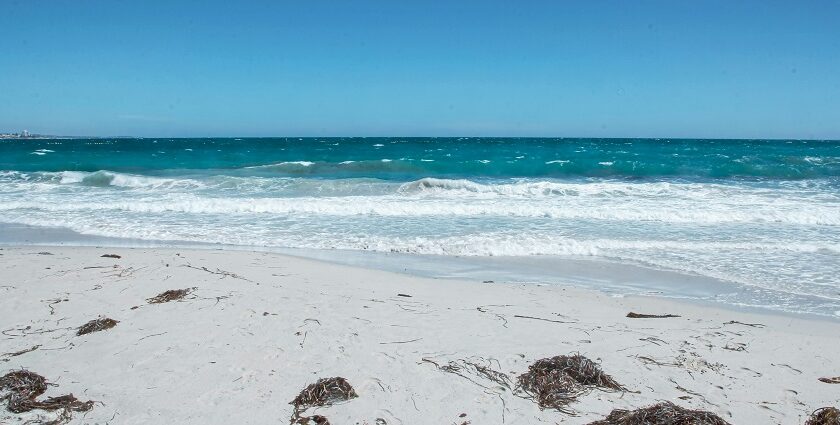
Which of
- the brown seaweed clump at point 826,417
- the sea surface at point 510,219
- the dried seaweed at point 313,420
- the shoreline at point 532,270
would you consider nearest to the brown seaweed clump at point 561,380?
the brown seaweed clump at point 826,417

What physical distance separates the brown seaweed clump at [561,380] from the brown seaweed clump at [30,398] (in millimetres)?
2769

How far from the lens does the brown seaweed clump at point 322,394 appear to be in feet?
10.1

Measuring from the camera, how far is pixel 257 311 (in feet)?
15.6

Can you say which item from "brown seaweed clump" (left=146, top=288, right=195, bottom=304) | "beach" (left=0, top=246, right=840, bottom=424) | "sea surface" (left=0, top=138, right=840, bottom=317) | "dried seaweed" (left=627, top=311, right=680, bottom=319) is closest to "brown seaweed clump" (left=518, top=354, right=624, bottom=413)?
"beach" (left=0, top=246, right=840, bottom=424)

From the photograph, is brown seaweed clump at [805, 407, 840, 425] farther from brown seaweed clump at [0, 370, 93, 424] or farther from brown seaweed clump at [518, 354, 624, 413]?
brown seaweed clump at [0, 370, 93, 424]

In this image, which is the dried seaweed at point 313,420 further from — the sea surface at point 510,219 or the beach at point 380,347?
the sea surface at point 510,219

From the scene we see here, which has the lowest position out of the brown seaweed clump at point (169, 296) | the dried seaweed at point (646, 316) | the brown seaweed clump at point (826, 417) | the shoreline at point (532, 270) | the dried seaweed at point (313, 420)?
the shoreline at point (532, 270)

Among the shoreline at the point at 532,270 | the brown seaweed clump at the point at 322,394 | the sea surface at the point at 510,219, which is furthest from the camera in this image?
the sea surface at the point at 510,219

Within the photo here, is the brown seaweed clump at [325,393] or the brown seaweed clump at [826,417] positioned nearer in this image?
the brown seaweed clump at [826,417]

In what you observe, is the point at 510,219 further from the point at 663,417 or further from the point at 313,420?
the point at 313,420

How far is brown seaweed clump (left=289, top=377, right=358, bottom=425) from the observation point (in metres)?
3.09

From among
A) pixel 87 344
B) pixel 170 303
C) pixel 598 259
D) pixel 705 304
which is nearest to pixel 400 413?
pixel 87 344

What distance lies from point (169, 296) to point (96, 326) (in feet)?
2.92

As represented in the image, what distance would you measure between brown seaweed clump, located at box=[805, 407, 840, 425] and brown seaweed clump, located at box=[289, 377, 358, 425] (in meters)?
2.77
